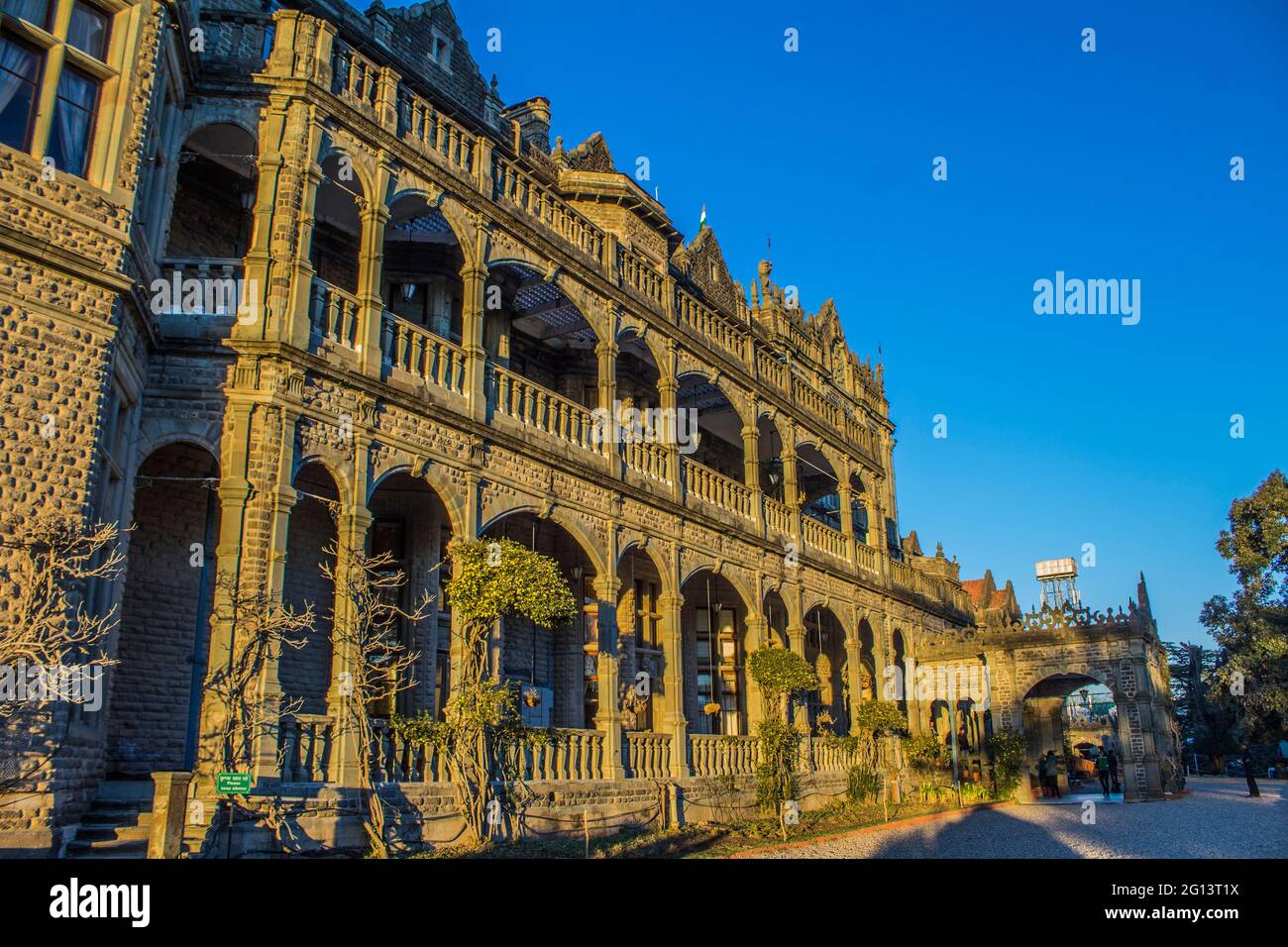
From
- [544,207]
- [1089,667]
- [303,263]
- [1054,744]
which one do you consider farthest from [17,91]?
[1054,744]

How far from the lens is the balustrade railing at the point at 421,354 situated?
14273mm

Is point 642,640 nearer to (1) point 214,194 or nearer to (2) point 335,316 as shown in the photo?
(2) point 335,316

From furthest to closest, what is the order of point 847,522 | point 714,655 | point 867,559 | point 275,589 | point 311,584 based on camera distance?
point 867,559
point 847,522
point 714,655
point 311,584
point 275,589

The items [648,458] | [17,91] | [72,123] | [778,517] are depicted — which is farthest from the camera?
[778,517]

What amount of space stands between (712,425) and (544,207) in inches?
358

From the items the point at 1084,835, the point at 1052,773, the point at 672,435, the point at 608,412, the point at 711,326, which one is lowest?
the point at 1084,835

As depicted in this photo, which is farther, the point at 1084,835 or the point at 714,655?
the point at 714,655

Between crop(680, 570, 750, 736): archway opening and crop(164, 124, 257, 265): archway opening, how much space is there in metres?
12.8

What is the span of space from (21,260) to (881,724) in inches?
800

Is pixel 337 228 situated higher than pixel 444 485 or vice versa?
pixel 337 228

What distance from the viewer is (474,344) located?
15.4 m

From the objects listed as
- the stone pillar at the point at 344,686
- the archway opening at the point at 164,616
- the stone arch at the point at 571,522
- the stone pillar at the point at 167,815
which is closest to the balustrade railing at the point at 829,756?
the stone arch at the point at 571,522

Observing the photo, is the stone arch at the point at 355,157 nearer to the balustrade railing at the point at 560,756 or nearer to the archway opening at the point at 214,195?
the archway opening at the point at 214,195

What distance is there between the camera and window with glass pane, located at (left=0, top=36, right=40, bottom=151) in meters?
9.79
